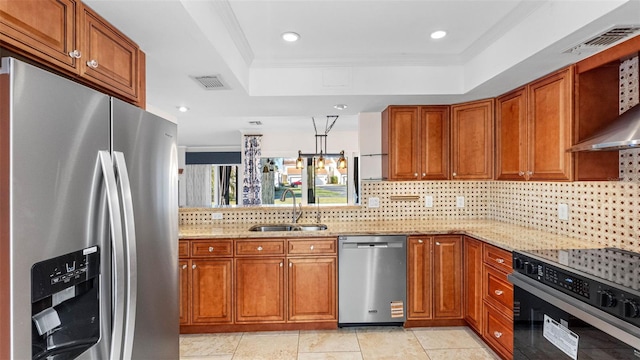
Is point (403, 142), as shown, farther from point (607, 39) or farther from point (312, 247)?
point (607, 39)

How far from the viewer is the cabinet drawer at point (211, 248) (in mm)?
2816

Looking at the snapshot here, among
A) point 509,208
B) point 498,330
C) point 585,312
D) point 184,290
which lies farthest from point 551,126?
point 184,290

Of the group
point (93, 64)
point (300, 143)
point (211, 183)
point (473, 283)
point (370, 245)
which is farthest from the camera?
point (211, 183)

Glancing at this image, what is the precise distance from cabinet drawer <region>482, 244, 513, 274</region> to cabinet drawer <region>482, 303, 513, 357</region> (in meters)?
0.35

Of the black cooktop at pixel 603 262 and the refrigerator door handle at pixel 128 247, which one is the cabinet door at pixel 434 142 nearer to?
the black cooktop at pixel 603 262

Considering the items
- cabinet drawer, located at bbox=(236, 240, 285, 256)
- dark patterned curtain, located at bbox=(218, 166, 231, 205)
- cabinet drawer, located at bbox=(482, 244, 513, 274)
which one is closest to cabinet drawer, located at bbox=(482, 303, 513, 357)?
cabinet drawer, located at bbox=(482, 244, 513, 274)

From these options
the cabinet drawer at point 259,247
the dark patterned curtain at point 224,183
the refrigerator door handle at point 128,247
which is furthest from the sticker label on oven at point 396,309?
the dark patterned curtain at point 224,183

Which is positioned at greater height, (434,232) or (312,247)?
(434,232)

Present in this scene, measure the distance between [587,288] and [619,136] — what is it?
0.87 meters

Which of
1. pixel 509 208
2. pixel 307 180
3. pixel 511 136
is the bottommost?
pixel 509 208

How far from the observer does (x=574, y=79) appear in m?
2.16

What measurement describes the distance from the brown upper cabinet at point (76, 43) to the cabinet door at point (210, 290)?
1568 millimetres

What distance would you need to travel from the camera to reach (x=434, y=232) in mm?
2918

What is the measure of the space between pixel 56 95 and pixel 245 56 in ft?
6.01
